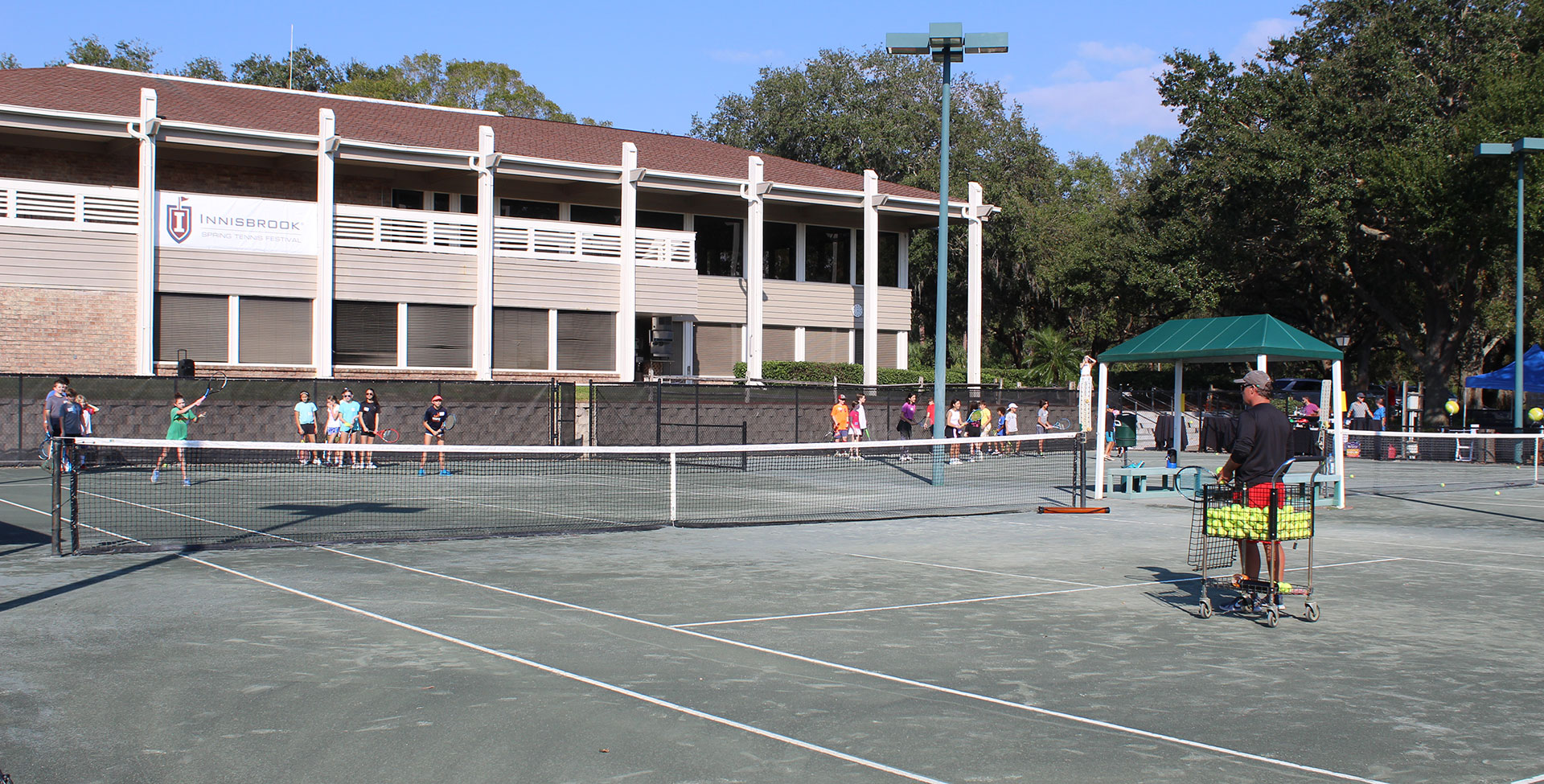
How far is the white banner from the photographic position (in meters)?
28.2

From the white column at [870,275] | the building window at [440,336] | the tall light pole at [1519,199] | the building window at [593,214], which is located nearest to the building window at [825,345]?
the white column at [870,275]

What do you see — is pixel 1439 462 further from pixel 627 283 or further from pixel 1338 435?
pixel 627 283

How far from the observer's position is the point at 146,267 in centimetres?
2769

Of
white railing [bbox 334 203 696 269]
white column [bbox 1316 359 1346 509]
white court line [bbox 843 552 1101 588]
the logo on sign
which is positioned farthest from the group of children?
the logo on sign

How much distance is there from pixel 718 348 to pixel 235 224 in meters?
13.7

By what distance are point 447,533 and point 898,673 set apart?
25.8ft

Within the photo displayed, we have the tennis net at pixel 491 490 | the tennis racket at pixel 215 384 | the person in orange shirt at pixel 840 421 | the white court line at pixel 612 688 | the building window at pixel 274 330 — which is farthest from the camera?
the person in orange shirt at pixel 840 421

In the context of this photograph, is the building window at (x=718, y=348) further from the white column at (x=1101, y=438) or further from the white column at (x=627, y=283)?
the white column at (x=1101, y=438)

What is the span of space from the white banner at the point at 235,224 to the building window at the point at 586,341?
6.69 meters

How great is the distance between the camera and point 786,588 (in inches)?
397

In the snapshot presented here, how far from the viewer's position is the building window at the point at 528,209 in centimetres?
3412

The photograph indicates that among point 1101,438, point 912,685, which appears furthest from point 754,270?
point 912,685

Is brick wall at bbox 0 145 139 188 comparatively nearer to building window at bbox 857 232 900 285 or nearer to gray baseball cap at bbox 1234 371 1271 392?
building window at bbox 857 232 900 285

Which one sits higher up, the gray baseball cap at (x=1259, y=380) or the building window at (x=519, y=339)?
the building window at (x=519, y=339)
